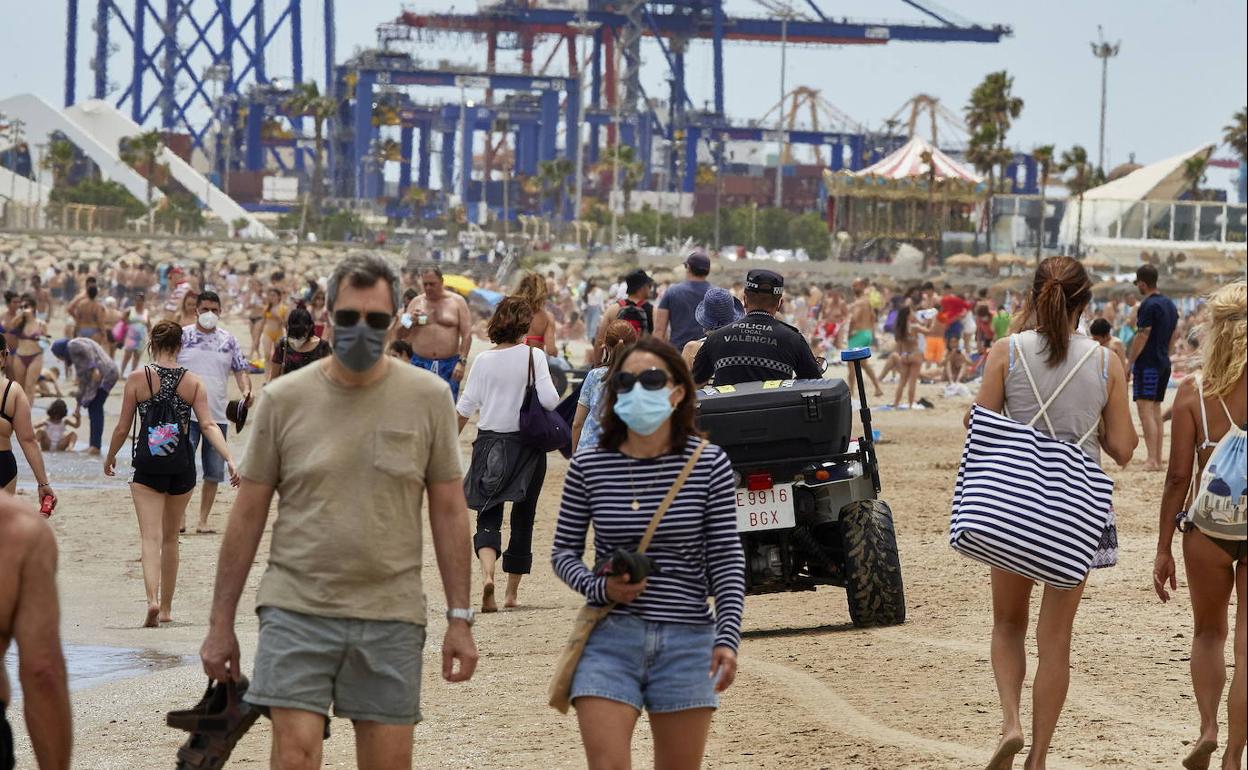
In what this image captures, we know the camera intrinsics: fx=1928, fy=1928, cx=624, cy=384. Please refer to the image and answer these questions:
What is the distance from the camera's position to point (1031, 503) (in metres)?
5.37

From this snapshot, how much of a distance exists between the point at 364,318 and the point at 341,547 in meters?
0.50

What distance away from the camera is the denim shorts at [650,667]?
165 inches

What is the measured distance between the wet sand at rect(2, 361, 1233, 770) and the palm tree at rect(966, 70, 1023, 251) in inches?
2517

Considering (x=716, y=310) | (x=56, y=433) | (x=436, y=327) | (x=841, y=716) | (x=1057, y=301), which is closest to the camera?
(x=1057, y=301)

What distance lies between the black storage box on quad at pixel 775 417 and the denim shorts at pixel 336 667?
3.33m

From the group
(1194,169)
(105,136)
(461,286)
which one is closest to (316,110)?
(105,136)

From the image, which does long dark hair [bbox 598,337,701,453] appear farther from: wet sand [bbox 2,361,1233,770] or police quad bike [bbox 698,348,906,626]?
police quad bike [bbox 698,348,906,626]

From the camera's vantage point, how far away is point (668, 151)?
128375 millimetres

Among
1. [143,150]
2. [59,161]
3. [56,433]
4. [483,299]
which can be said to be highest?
[143,150]

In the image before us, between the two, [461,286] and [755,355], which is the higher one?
[755,355]

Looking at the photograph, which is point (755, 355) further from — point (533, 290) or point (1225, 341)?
point (1225, 341)

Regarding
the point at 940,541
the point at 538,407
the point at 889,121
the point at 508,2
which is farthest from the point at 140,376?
the point at 889,121

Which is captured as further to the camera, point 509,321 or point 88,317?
point 88,317

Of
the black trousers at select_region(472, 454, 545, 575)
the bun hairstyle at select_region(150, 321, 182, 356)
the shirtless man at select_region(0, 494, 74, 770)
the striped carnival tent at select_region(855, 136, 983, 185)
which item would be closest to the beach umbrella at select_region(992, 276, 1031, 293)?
the striped carnival tent at select_region(855, 136, 983, 185)
